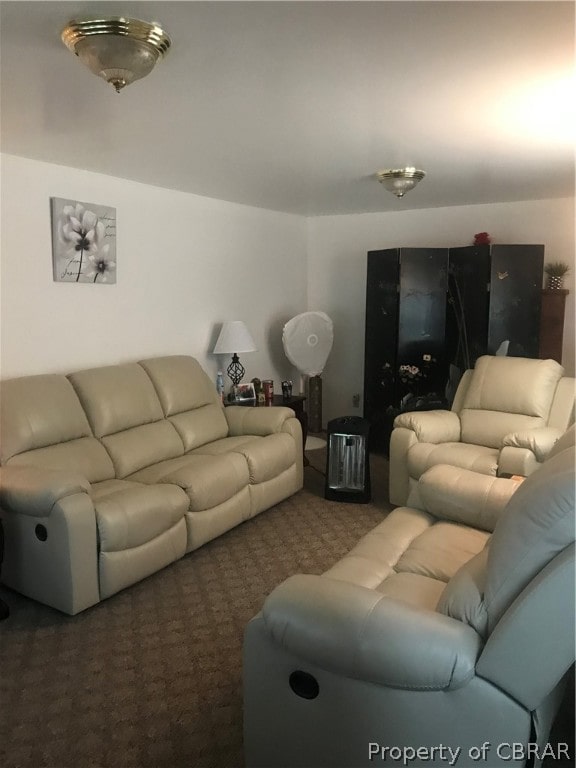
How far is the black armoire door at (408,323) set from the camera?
4.86m

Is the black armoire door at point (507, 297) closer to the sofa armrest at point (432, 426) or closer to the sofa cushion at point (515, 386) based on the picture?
the sofa cushion at point (515, 386)

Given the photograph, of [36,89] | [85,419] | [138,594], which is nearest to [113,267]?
[85,419]

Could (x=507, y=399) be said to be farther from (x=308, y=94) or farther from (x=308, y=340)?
(x=308, y=94)

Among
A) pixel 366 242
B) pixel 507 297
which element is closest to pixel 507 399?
pixel 507 297

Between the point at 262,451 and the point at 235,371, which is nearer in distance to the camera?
the point at 262,451

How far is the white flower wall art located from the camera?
3469 mm

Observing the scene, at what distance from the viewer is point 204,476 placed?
3209mm

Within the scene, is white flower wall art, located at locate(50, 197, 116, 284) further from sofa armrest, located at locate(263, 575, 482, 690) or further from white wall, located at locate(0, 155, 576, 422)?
sofa armrest, located at locate(263, 575, 482, 690)

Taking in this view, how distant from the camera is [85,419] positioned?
10.9 feet

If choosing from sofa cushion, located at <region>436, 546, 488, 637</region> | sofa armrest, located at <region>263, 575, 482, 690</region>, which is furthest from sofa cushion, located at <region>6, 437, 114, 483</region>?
sofa cushion, located at <region>436, 546, 488, 637</region>

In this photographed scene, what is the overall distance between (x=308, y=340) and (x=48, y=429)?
8.77ft

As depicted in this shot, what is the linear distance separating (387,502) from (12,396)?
8.05 ft

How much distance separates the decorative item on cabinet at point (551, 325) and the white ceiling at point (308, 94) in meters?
1.13

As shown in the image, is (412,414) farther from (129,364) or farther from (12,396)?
(12,396)
